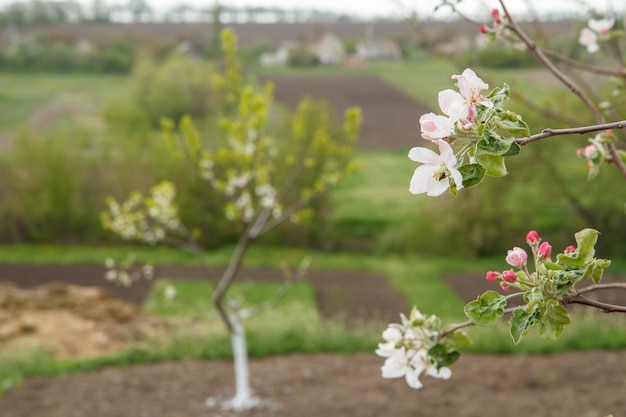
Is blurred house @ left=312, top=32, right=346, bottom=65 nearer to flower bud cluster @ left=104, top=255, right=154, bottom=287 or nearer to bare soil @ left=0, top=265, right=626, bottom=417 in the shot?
flower bud cluster @ left=104, top=255, right=154, bottom=287

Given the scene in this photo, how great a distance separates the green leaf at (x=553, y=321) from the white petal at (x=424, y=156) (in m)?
0.39

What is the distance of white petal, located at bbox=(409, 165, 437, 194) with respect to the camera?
1.23 meters

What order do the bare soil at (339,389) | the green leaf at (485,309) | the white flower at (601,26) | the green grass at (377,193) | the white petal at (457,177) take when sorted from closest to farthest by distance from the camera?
the white petal at (457,177)
the green leaf at (485,309)
the white flower at (601,26)
the bare soil at (339,389)
the green grass at (377,193)

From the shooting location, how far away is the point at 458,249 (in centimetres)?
1711

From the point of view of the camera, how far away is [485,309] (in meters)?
1.51

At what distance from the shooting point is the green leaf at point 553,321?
142cm

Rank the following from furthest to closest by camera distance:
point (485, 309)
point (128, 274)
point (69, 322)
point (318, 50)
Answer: point (318, 50), point (128, 274), point (69, 322), point (485, 309)

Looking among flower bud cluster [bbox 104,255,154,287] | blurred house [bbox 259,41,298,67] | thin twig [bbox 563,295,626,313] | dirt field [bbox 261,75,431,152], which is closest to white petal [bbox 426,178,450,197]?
thin twig [bbox 563,295,626,313]

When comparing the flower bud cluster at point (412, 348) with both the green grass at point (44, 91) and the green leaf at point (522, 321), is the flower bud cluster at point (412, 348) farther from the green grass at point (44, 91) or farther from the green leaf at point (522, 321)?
the green grass at point (44, 91)

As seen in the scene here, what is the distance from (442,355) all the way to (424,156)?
0.89m

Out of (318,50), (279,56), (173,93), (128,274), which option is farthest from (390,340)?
(318,50)

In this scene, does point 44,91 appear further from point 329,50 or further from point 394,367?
point 394,367

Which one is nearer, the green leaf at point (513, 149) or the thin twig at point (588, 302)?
the green leaf at point (513, 149)

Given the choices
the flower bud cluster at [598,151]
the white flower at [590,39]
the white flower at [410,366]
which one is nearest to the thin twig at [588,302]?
the white flower at [410,366]
